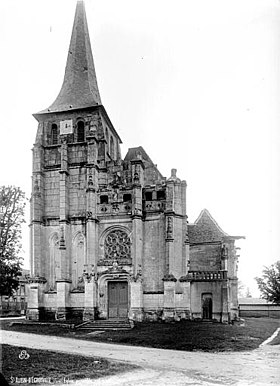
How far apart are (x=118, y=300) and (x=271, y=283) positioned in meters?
25.9

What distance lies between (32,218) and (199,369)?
845 inches

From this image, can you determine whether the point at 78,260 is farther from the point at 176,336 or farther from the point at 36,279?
the point at 176,336

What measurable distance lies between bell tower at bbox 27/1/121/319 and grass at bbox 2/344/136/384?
15.7 metres

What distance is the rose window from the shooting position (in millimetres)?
32281

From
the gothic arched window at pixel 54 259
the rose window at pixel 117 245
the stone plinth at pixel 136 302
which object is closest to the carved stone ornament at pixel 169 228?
the rose window at pixel 117 245

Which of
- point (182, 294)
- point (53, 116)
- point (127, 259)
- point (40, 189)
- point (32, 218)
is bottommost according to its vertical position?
point (182, 294)

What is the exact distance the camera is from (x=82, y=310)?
31.6 meters

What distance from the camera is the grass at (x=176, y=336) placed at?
2025 cm

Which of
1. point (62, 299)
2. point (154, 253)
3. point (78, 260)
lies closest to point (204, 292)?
point (154, 253)

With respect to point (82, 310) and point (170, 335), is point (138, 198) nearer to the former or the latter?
point (82, 310)

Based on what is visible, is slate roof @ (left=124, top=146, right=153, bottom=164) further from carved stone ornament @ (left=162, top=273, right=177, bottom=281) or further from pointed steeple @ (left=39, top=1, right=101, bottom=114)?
carved stone ornament @ (left=162, top=273, right=177, bottom=281)

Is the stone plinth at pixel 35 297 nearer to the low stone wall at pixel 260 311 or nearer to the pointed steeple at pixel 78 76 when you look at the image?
the pointed steeple at pixel 78 76

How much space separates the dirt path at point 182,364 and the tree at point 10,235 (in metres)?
14.0

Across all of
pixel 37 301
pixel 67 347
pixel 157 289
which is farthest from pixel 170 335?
pixel 37 301
